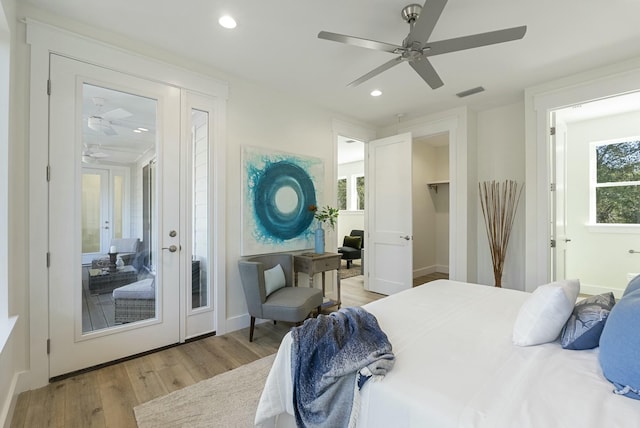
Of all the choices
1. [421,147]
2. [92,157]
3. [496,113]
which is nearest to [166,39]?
[92,157]

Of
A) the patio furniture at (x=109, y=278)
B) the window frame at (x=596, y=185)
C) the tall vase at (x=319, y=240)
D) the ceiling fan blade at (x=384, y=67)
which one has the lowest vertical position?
the patio furniture at (x=109, y=278)

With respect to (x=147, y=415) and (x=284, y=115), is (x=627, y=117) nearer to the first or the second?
(x=284, y=115)

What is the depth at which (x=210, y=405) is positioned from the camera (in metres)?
1.89

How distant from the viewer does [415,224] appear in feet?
18.9

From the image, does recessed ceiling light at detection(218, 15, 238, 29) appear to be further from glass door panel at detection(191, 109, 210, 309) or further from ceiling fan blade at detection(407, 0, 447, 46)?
ceiling fan blade at detection(407, 0, 447, 46)

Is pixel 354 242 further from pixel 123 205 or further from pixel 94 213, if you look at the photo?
pixel 94 213

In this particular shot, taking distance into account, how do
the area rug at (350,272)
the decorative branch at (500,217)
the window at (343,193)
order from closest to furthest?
the decorative branch at (500,217) → the area rug at (350,272) → the window at (343,193)

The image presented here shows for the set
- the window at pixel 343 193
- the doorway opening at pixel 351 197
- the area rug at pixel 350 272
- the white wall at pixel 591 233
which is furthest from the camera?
the window at pixel 343 193

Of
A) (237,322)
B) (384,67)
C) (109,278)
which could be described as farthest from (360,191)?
(109,278)

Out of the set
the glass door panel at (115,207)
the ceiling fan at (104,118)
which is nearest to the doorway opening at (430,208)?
the glass door panel at (115,207)

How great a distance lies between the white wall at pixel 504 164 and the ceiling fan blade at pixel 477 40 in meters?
2.39

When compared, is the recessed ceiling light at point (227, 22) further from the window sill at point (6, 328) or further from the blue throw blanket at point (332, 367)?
the window sill at point (6, 328)

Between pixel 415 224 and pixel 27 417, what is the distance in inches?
216

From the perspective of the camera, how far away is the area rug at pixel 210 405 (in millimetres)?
1740
